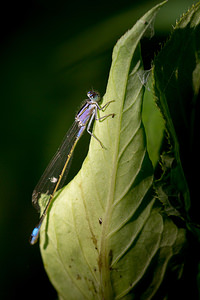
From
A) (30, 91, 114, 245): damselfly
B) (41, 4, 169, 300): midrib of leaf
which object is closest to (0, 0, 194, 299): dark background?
(30, 91, 114, 245): damselfly

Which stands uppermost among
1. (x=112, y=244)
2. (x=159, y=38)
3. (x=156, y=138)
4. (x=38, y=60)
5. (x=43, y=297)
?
(x=38, y=60)

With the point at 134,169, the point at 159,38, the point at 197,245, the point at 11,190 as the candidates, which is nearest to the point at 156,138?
the point at 134,169

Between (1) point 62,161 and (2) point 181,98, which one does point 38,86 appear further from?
(2) point 181,98

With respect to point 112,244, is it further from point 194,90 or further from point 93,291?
point 194,90

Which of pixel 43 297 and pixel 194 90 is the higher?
pixel 194 90

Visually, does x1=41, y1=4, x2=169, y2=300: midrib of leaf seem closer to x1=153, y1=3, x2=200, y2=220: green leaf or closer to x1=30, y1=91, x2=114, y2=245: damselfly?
x1=153, y1=3, x2=200, y2=220: green leaf

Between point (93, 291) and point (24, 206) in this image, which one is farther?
point (24, 206)

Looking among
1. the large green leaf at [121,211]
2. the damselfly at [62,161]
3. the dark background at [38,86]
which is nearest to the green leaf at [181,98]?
the large green leaf at [121,211]
